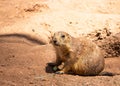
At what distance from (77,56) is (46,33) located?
134 inches

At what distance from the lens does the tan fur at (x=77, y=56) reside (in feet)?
16.9

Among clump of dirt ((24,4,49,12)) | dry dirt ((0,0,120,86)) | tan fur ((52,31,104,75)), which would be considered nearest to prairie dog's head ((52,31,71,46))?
tan fur ((52,31,104,75))

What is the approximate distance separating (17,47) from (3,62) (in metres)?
0.83

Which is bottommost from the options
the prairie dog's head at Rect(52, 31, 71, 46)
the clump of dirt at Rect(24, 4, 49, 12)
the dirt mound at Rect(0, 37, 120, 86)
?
the dirt mound at Rect(0, 37, 120, 86)

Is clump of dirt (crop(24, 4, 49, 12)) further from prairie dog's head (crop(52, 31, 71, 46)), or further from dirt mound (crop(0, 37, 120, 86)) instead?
prairie dog's head (crop(52, 31, 71, 46))

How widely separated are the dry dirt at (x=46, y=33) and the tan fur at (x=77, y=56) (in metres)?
0.30

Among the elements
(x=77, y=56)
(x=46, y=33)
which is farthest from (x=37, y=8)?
(x=77, y=56)

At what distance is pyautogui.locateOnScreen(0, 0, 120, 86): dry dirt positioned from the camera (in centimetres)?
457

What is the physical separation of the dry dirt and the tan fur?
301 millimetres

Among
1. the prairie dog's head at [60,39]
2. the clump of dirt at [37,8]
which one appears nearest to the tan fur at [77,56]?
the prairie dog's head at [60,39]

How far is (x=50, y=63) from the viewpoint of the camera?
551 centimetres

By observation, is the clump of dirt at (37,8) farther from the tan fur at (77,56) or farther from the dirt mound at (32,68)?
the tan fur at (77,56)

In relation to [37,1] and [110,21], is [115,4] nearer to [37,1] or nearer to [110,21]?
[110,21]

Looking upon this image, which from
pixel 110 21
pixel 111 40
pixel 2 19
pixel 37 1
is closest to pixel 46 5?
pixel 37 1
